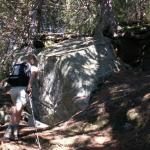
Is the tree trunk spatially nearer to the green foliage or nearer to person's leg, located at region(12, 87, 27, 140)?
the green foliage

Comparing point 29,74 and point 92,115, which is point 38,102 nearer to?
point 92,115

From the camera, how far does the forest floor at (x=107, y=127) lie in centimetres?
806

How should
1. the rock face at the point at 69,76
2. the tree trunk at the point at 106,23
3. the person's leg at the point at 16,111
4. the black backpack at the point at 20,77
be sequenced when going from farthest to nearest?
the tree trunk at the point at 106,23
the rock face at the point at 69,76
the black backpack at the point at 20,77
the person's leg at the point at 16,111

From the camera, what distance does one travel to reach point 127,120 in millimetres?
8969

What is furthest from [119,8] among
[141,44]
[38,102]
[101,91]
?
[101,91]

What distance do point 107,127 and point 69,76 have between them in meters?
3.32

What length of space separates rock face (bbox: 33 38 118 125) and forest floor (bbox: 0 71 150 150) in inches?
31.1

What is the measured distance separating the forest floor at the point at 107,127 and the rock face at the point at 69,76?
2.59 feet

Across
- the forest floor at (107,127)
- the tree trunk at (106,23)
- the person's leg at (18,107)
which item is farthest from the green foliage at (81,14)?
the person's leg at (18,107)

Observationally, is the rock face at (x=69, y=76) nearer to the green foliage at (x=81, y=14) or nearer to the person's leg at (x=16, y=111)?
the person's leg at (x=16, y=111)

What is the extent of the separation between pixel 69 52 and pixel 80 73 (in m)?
1.27

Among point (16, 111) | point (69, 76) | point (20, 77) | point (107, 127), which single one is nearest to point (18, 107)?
point (16, 111)

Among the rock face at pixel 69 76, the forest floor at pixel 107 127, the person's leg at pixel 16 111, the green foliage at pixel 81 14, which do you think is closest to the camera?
the forest floor at pixel 107 127

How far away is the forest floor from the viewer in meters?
8.06
